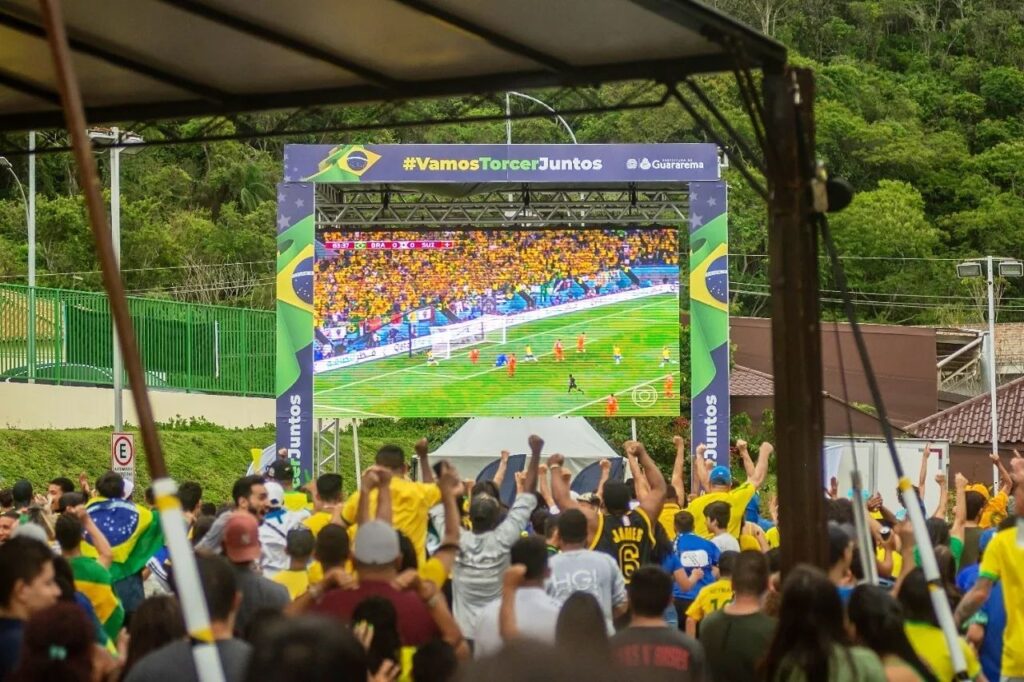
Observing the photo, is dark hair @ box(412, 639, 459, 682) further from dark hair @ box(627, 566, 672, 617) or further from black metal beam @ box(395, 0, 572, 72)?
black metal beam @ box(395, 0, 572, 72)

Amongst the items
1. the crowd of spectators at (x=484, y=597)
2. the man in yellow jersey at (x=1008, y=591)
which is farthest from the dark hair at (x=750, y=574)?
the man in yellow jersey at (x=1008, y=591)

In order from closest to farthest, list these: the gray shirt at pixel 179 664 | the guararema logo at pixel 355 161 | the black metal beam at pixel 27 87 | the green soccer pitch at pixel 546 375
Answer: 1. the gray shirt at pixel 179 664
2. the black metal beam at pixel 27 87
3. the guararema logo at pixel 355 161
4. the green soccer pitch at pixel 546 375

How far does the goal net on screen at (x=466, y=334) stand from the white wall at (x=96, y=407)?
5.06 m

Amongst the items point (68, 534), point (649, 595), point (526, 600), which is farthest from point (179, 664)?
point (68, 534)

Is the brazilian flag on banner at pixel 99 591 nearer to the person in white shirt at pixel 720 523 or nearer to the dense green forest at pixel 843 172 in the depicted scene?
the person in white shirt at pixel 720 523

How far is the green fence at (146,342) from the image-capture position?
2745 centimetres

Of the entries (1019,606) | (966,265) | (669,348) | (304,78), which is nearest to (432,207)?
(669,348)

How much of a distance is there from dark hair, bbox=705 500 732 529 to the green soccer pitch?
15029mm

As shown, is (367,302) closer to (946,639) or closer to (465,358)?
(465,358)

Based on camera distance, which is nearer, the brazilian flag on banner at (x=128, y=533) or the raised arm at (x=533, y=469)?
the raised arm at (x=533, y=469)

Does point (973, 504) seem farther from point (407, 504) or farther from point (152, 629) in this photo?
point (152, 629)

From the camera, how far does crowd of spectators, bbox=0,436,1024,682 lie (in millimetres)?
4551

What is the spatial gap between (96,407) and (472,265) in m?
8.44

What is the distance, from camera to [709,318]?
79.3 feet
